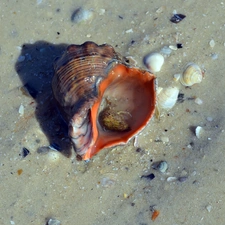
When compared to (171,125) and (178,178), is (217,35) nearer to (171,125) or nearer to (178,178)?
(171,125)

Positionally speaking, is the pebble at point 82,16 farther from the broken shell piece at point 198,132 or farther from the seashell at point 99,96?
the broken shell piece at point 198,132

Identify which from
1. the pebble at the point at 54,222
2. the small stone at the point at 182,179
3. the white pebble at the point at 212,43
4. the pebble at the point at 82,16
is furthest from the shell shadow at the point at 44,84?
the white pebble at the point at 212,43

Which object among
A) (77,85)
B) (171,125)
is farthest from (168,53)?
(77,85)

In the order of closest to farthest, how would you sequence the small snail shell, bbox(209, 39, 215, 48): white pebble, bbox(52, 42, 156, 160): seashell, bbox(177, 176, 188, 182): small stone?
bbox(52, 42, 156, 160): seashell → bbox(177, 176, 188, 182): small stone → the small snail shell → bbox(209, 39, 215, 48): white pebble

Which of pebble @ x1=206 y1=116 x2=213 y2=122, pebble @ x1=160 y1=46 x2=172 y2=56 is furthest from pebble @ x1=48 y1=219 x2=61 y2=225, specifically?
pebble @ x1=160 y1=46 x2=172 y2=56

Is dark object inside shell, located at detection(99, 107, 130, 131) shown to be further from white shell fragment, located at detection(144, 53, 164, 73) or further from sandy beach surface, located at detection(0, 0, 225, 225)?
white shell fragment, located at detection(144, 53, 164, 73)

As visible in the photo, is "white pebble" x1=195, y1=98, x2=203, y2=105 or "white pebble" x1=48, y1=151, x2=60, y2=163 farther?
"white pebble" x1=195, y1=98, x2=203, y2=105
